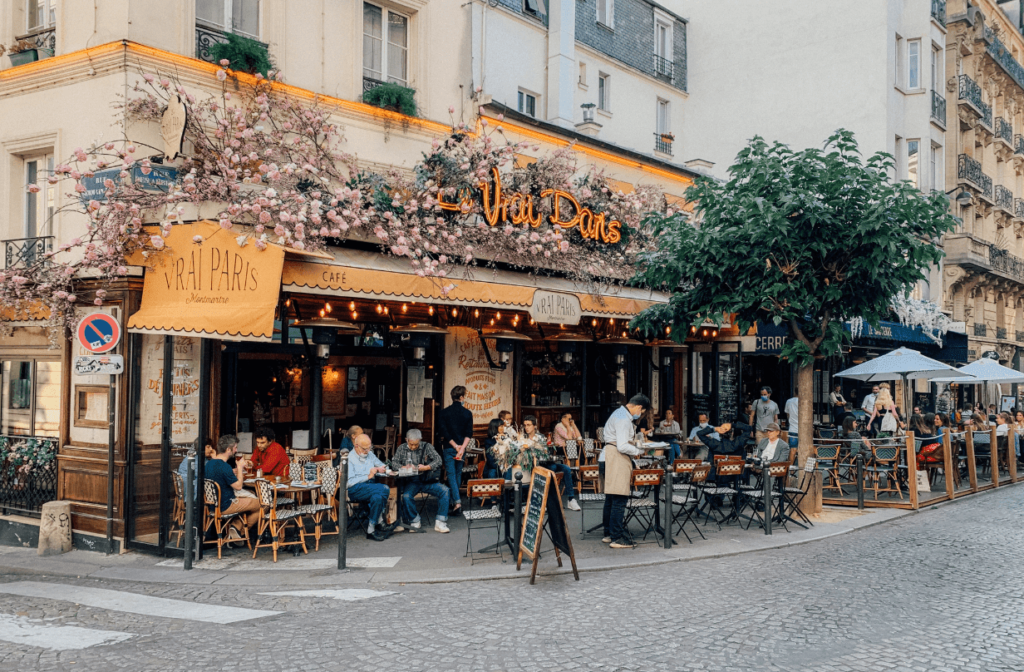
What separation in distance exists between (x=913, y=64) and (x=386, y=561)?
24.8 m

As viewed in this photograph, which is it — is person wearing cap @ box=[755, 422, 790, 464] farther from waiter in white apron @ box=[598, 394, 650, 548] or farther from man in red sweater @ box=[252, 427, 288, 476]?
man in red sweater @ box=[252, 427, 288, 476]

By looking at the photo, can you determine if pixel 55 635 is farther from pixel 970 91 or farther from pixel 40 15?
pixel 970 91

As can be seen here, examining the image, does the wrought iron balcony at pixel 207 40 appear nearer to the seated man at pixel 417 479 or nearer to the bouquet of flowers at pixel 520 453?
the seated man at pixel 417 479

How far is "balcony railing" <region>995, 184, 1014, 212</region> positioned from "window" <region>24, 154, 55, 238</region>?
34.5 m

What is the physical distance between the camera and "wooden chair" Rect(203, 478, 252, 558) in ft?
29.8

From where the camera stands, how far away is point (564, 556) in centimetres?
909

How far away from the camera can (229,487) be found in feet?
30.1

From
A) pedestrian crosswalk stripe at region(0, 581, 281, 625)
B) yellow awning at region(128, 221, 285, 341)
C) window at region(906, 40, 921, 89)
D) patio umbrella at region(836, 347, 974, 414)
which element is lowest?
pedestrian crosswalk stripe at region(0, 581, 281, 625)

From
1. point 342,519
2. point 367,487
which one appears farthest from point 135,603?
point 367,487

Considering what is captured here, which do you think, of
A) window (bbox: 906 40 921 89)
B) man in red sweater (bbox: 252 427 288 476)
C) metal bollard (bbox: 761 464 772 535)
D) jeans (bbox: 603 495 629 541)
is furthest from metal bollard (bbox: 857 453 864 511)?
window (bbox: 906 40 921 89)

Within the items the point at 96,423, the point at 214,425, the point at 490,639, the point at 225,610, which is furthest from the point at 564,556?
the point at 96,423

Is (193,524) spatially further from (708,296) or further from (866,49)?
(866,49)

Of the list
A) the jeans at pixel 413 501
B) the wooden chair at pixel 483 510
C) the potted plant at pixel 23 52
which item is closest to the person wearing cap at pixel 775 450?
the wooden chair at pixel 483 510

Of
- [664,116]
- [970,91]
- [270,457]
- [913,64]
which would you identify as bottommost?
[270,457]
